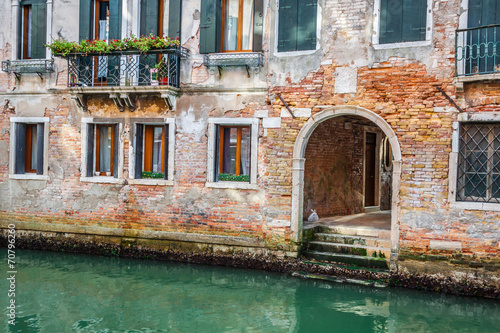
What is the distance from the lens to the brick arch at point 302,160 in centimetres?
928

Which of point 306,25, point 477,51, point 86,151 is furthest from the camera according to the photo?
point 86,151

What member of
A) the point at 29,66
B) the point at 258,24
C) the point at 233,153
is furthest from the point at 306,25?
the point at 29,66

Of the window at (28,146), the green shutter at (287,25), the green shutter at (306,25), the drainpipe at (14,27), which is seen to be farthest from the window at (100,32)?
A: the green shutter at (306,25)

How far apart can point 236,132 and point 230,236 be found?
2.06 meters

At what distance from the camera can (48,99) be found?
39.2 ft

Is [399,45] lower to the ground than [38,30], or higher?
lower

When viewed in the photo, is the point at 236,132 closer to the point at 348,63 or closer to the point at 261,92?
the point at 261,92

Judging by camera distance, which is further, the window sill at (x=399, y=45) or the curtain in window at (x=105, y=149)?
the curtain in window at (x=105, y=149)

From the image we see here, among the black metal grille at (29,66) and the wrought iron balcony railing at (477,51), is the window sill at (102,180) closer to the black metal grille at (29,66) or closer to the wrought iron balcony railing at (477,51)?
the black metal grille at (29,66)

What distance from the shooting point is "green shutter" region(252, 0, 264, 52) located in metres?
10.4

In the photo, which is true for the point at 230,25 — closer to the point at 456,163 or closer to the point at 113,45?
the point at 113,45

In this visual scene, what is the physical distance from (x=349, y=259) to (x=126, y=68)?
18.9 feet

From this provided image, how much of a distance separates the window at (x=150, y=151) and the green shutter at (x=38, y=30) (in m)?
2.91

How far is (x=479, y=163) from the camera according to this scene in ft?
28.9
